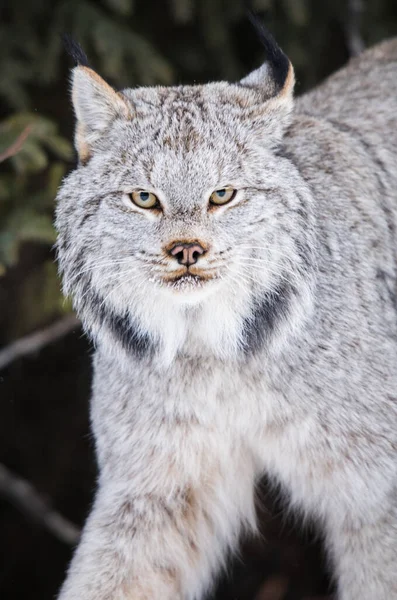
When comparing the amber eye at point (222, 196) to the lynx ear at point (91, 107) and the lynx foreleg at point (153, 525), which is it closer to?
the lynx ear at point (91, 107)

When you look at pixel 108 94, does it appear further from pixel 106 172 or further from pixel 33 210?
pixel 33 210

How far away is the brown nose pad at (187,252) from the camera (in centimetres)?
322

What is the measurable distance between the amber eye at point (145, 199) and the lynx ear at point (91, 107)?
1.30 ft

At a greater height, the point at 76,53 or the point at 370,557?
the point at 76,53

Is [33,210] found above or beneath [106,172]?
beneath

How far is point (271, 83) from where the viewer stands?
3.83 metres

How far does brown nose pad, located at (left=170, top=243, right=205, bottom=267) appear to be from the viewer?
3225 millimetres

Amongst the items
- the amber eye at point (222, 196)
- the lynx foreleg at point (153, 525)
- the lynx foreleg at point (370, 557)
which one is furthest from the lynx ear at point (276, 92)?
the lynx foreleg at point (370, 557)

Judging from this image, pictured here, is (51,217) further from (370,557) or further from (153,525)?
(370,557)

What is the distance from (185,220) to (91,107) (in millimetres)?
709

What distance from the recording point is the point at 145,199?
341 cm

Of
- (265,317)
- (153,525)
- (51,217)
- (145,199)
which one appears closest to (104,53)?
(51,217)

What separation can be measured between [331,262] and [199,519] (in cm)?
126

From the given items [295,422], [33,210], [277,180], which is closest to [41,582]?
[33,210]
